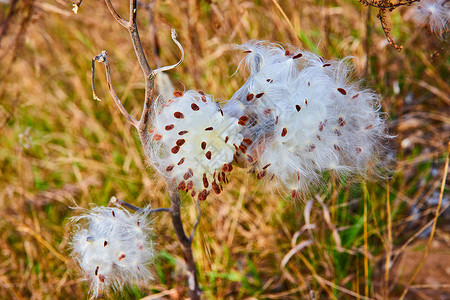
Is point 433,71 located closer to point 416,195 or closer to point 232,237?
point 416,195

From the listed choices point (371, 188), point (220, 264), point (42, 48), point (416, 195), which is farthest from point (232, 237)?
point (42, 48)

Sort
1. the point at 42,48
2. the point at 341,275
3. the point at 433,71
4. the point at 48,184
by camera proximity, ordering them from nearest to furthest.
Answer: the point at 341,275, the point at 433,71, the point at 48,184, the point at 42,48

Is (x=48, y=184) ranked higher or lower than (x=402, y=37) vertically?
lower

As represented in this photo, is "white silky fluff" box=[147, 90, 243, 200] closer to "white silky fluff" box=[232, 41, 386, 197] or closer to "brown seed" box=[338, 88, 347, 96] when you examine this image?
"white silky fluff" box=[232, 41, 386, 197]

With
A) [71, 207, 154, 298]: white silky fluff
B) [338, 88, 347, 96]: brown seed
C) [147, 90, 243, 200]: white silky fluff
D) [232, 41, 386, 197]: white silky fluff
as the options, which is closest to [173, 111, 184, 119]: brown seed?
[147, 90, 243, 200]: white silky fluff

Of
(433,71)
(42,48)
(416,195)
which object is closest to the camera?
(416,195)

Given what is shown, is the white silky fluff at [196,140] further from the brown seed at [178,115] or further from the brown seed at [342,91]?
the brown seed at [342,91]
